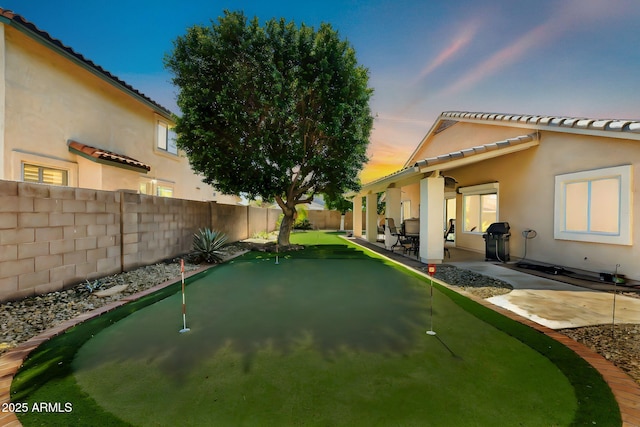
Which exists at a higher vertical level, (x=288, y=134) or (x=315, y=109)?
(x=315, y=109)

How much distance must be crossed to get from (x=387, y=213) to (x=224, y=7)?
11.3 m

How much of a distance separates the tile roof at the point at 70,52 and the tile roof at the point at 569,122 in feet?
48.3

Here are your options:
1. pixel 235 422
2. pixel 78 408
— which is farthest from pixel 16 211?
pixel 235 422

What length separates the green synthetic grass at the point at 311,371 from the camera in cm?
223

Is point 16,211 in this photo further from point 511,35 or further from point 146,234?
point 511,35

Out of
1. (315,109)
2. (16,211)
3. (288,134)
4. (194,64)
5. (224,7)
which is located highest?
(224,7)

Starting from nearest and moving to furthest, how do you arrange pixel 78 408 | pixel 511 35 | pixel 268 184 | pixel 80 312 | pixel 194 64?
1. pixel 78 408
2. pixel 80 312
3. pixel 511 35
4. pixel 194 64
5. pixel 268 184

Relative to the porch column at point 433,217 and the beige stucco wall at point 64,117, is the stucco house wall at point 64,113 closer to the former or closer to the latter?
the beige stucco wall at point 64,117

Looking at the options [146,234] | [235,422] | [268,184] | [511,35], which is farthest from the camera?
[268,184]

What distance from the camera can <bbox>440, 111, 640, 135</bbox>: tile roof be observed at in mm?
6419

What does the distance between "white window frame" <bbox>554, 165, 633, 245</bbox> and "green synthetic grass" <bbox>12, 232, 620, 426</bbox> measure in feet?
17.0

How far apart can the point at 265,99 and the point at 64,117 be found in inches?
263

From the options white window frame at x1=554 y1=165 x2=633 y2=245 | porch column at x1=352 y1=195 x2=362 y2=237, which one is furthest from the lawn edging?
porch column at x1=352 y1=195 x2=362 y2=237

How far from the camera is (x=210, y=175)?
12086 mm
